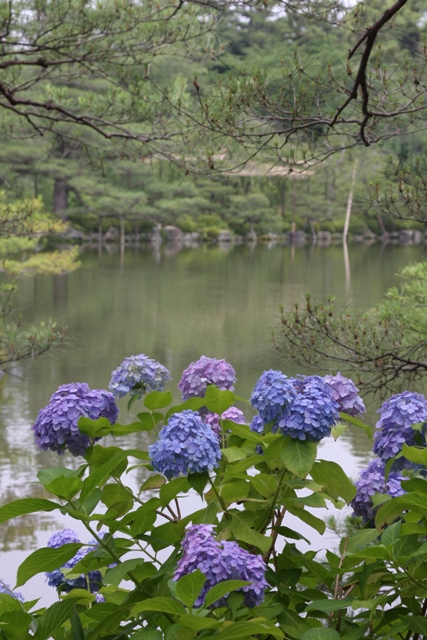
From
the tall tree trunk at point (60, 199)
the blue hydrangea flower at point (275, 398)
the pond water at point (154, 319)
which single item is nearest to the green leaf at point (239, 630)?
the blue hydrangea flower at point (275, 398)

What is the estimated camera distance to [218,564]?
785 millimetres

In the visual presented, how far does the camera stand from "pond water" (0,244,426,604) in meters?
4.22

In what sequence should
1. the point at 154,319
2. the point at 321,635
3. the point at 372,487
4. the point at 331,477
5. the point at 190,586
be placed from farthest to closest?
1. the point at 154,319
2. the point at 372,487
3. the point at 331,477
4. the point at 321,635
5. the point at 190,586

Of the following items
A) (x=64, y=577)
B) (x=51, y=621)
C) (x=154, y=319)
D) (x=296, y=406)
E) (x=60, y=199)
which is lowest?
(x=154, y=319)

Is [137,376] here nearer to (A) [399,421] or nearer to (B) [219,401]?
(B) [219,401]

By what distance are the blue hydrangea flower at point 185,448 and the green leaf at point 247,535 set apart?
0.10 m

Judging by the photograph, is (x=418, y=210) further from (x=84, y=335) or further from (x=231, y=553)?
(x=84, y=335)

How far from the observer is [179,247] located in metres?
20.9

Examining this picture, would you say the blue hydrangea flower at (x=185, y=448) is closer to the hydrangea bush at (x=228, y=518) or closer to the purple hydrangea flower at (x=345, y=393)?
the hydrangea bush at (x=228, y=518)

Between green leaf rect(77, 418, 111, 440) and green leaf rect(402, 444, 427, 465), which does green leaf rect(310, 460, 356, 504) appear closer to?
green leaf rect(402, 444, 427, 465)

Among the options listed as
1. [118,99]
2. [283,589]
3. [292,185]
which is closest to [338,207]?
[292,185]

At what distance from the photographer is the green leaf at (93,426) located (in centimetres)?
101

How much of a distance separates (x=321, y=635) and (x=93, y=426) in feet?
1.16

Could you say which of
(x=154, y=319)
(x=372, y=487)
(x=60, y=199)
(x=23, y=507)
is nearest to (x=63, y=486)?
(x=23, y=507)
